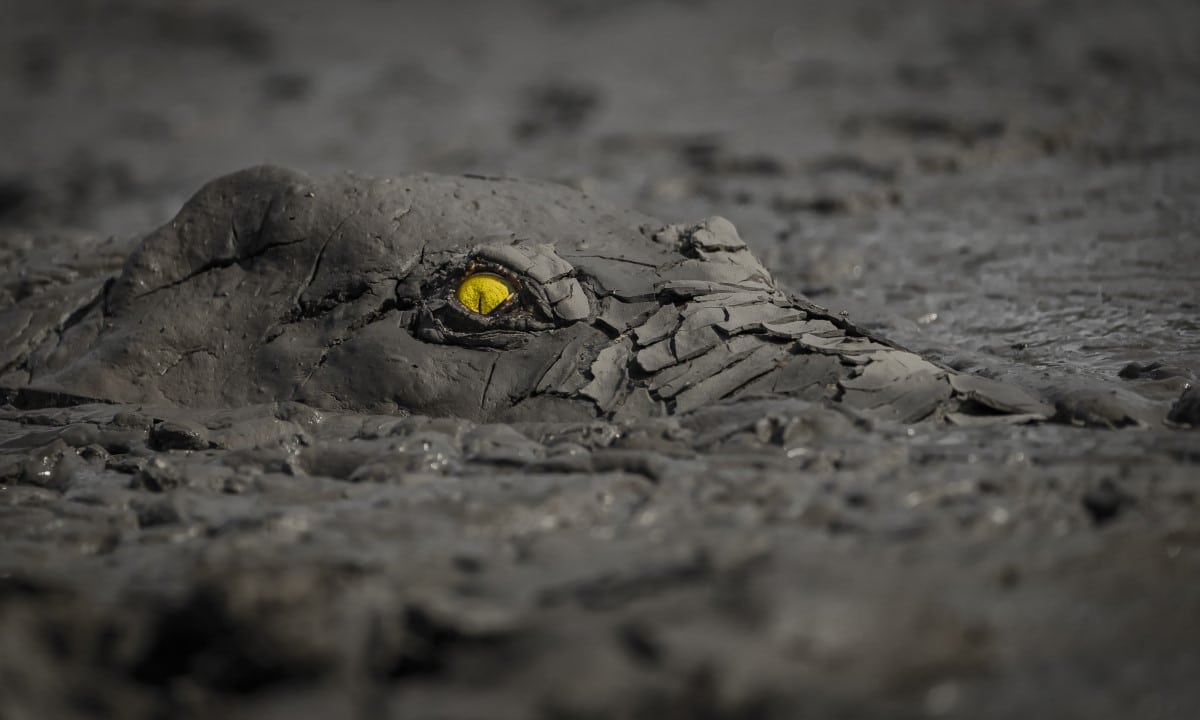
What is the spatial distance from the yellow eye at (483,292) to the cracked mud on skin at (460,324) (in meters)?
0.01

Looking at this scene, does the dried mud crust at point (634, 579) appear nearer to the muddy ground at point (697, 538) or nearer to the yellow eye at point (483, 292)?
the muddy ground at point (697, 538)

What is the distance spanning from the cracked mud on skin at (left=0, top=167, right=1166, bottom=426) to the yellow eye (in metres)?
0.01

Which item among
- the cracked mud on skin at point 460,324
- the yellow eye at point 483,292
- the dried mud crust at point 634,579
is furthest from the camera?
the yellow eye at point 483,292

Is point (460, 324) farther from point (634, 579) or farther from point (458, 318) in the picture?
point (634, 579)

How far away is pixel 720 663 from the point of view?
185 cm

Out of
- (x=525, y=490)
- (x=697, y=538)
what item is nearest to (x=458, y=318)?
(x=525, y=490)

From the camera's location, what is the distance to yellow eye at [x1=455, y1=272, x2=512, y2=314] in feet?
11.9

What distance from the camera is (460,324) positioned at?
362 centimetres

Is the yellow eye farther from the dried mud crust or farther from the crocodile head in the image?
the dried mud crust

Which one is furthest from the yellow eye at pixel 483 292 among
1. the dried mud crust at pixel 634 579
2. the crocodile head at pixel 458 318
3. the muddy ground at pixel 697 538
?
the dried mud crust at pixel 634 579

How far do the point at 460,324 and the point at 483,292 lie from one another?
0.40 ft

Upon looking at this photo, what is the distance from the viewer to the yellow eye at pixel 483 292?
3637 millimetres

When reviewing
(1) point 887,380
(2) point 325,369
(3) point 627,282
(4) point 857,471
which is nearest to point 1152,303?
(1) point 887,380

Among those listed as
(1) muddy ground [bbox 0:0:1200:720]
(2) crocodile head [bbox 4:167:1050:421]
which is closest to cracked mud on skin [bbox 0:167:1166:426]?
(2) crocodile head [bbox 4:167:1050:421]
